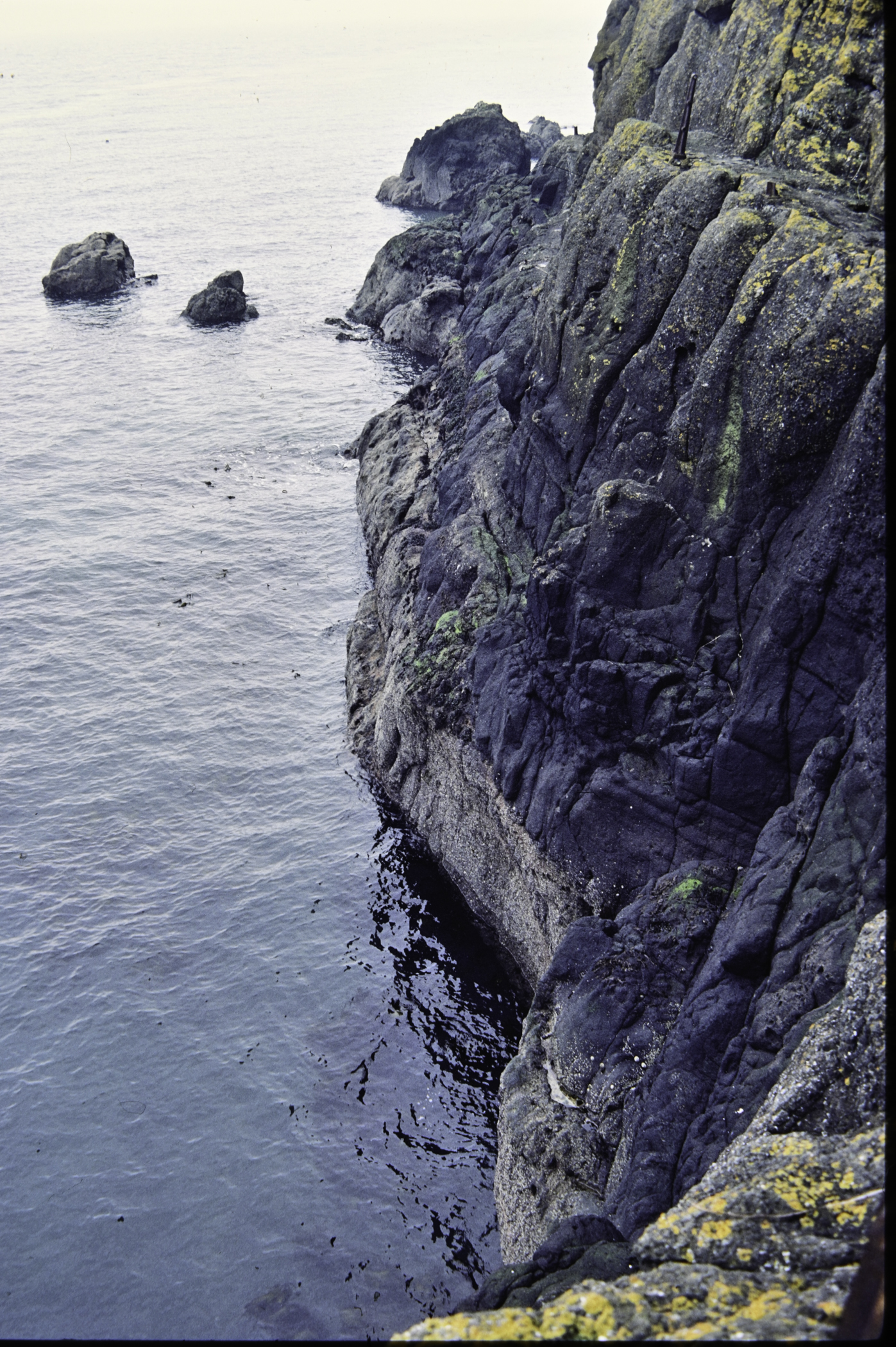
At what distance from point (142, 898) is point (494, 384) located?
112 ft

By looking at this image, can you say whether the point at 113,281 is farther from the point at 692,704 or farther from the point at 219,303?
the point at 692,704

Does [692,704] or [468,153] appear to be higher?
[468,153]

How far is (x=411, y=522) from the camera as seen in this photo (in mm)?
56125

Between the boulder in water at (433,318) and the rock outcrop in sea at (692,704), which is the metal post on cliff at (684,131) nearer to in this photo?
the rock outcrop in sea at (692,704)

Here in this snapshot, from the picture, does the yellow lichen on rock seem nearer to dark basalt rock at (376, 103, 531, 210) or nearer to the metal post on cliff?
the metal post on cliff

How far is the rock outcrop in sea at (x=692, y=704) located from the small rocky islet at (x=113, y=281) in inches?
2764

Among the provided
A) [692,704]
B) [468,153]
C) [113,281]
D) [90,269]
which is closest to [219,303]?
[113,281]

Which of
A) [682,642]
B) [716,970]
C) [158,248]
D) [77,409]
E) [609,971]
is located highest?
[158,248]

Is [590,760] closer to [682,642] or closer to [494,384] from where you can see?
[682,642]

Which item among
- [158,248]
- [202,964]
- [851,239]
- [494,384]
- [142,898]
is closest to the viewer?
[851,239]

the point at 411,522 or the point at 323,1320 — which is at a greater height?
the point at 411,522

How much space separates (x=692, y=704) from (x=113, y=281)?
11017cm

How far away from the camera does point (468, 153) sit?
14075 centimetres

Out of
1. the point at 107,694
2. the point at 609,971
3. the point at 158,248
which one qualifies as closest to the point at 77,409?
the point at 107,694
